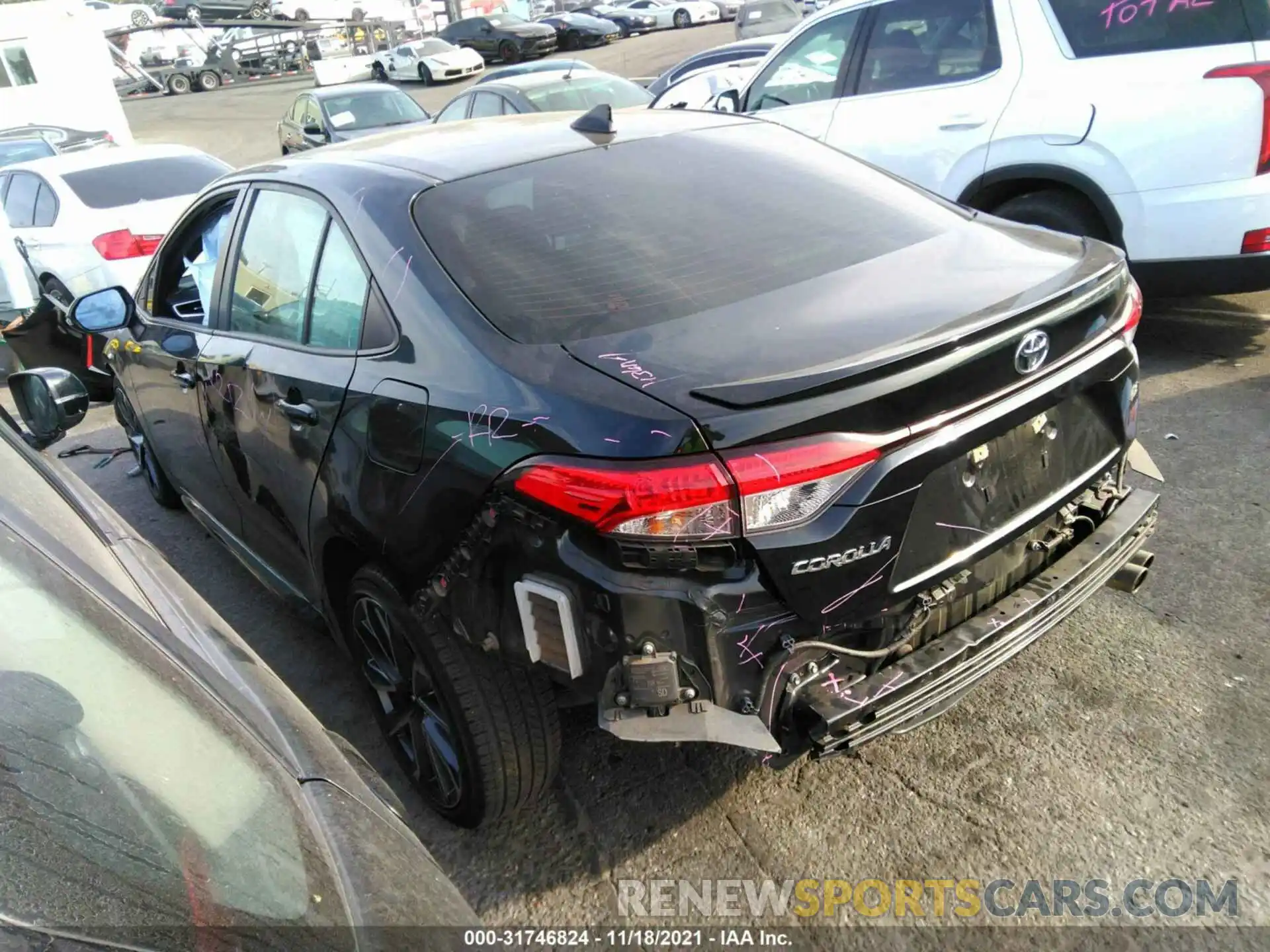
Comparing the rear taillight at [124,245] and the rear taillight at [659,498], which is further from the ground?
the rear taillight at [659,498]

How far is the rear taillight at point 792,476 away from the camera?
1.81 metres

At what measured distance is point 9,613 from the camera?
123 centimetres

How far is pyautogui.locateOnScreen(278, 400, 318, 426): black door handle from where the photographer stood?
2.63m

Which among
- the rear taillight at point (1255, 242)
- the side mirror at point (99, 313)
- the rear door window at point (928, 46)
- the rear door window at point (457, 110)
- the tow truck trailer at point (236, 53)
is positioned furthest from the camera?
the tow truck trailer at point (236, 53)

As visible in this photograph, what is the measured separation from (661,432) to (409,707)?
4.37 ft

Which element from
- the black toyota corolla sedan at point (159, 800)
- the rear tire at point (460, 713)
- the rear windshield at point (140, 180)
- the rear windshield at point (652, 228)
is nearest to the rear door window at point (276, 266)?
the rear windshield at point (652, 228)

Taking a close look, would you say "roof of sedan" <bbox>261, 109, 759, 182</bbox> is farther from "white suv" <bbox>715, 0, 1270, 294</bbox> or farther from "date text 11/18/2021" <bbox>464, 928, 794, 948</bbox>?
"white suv" <bbox>715, 0, 1270, 294</bbox>

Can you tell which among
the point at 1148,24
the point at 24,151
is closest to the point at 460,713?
the point at 1148,24

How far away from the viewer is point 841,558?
6.22ft

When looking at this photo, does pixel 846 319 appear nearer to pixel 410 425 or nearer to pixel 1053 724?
pixel 410 425

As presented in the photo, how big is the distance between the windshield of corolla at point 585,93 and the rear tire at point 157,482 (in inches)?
231

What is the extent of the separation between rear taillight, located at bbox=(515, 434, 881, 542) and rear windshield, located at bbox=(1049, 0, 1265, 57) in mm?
4003

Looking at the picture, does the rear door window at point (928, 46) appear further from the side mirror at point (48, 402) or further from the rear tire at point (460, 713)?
the side mirror at point (48, 402)

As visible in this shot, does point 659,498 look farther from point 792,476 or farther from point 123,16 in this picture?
point 123,16
